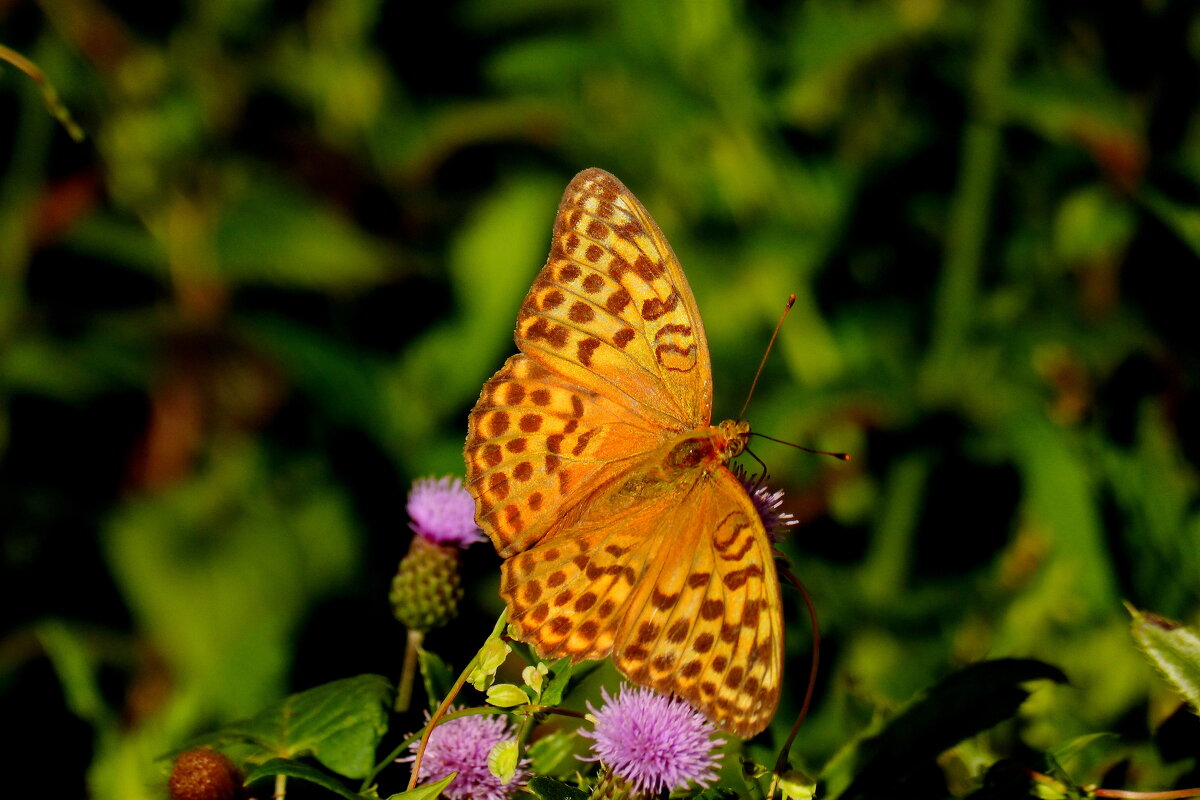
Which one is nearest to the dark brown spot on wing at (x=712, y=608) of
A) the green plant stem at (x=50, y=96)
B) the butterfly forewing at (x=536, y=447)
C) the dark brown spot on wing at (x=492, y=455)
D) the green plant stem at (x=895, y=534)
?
the butterfly forewing at (x=536, y=447)

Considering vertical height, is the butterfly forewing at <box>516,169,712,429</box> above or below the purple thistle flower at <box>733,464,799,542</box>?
above

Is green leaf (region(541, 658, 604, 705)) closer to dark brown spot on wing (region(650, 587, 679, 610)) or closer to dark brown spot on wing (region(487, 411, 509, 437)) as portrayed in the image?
dark brown spot on wing (region(650, 587, 679, 610))

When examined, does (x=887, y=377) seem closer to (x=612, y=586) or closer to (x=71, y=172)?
(x=612, y=586)

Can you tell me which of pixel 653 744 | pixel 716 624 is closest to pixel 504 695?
pixel 653 744

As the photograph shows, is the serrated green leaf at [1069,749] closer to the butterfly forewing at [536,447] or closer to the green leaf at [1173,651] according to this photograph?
the green leaf at [1173,651]

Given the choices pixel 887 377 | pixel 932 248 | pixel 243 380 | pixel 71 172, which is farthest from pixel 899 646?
pixel 71 172

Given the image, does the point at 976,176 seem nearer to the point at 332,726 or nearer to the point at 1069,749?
the point at 1069,749

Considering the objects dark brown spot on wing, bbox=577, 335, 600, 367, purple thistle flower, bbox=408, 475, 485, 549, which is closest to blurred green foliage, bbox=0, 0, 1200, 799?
purple thistle flower, bbox=408, 475, 485, 549
